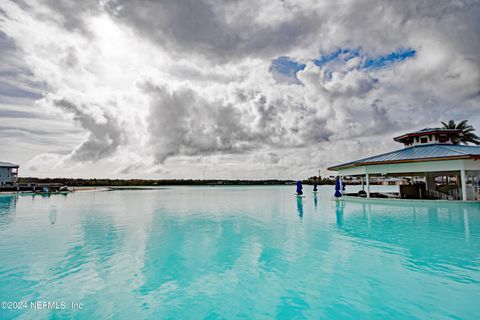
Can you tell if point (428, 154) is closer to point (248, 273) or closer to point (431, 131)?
point (431, 131)

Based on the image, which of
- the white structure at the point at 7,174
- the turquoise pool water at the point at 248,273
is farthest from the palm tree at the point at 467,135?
the white structure at the point at 7,174

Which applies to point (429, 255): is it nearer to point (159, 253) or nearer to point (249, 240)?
point (249, 240)

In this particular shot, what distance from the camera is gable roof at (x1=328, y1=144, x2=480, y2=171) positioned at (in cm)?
2122

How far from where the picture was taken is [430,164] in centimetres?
2219

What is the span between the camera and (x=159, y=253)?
8.78 meters

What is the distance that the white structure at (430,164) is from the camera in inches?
837

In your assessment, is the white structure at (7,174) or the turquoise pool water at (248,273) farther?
the white structure at (7,174)

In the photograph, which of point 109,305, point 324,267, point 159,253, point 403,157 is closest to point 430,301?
point 324,267

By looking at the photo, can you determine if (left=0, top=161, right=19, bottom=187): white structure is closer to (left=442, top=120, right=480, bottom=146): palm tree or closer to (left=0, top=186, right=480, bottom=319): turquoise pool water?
(left=0, top=186, right=480, bottom=319): turquoise pool water

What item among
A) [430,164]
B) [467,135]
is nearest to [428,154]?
[430,164]

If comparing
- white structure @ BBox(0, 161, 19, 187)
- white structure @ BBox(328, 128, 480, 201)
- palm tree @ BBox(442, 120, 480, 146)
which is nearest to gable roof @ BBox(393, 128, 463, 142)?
white structure @ BBox(328, 128, 480, 201)

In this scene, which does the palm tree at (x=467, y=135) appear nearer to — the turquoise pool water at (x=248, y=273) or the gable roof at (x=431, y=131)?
the gable roof at (x=431, y=131)

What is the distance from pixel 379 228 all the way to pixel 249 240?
650cm

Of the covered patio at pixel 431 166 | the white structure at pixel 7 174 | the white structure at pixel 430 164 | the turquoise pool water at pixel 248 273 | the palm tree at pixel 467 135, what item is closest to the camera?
the turquoise pool water at pixel 248 273
